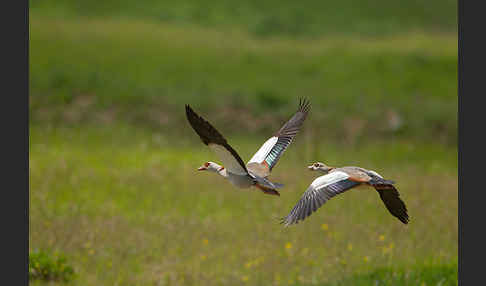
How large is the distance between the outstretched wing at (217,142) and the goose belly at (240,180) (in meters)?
0.02

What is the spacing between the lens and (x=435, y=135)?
16.8 m

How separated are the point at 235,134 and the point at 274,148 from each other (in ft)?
31.3

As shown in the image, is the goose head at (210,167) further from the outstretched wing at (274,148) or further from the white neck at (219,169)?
the outstretched wing at (274,148)

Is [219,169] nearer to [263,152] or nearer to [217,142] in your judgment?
[217,142]

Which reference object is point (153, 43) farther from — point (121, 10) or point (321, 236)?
point (321, 236)

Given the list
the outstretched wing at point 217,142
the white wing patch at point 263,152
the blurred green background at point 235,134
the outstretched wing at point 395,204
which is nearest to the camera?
the outstretched wing at point 217,142

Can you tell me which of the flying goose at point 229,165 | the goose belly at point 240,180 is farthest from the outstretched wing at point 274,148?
the goose belly at point 240,180

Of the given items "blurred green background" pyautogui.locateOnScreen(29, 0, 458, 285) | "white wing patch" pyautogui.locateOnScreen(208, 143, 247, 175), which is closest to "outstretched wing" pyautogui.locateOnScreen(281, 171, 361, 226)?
"white wing patch" pyautogui.locateOnScreen(208, 143, 247, 175)

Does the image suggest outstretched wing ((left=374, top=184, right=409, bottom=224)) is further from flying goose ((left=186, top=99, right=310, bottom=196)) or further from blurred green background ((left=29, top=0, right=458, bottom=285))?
blurred green background ((left=29, top=0, right=458, bottom=285))

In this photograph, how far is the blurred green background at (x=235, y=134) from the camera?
8727 millimetres

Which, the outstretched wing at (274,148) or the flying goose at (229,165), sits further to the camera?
the outstretched wing at (274,148)

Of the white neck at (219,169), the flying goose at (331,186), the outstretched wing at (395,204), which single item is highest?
the white neck at (219,169)

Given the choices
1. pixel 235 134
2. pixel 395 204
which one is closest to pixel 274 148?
pixel 395 204

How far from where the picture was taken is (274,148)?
161 inches
